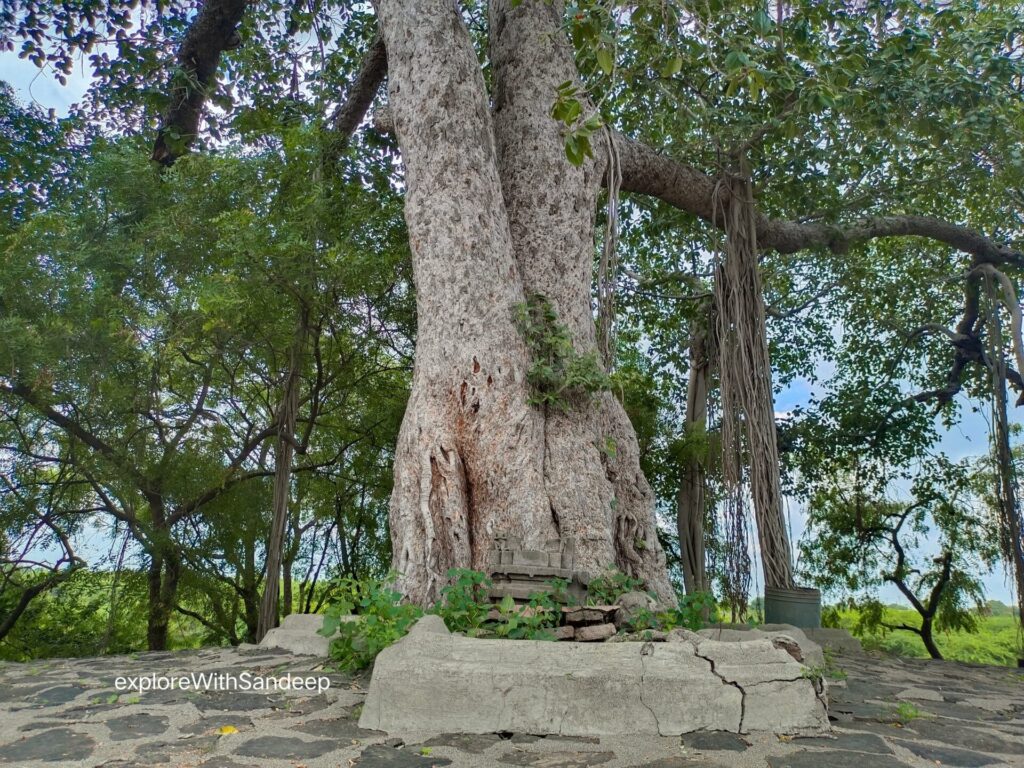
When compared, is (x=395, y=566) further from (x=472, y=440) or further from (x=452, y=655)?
(x=452, y=655)

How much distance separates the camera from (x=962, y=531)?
25.9 feet

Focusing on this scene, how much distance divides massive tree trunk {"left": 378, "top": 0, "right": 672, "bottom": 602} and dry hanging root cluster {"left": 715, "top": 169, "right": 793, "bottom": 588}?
1.02 metres

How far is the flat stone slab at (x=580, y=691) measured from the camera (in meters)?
2.39

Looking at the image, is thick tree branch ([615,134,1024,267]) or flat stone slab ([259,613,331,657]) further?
thick tree branch ([615,134,1024,267])

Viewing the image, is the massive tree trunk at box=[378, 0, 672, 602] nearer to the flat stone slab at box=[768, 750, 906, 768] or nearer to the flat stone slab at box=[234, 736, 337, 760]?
the flat stone slab at box=[234, 736, 337, 760]

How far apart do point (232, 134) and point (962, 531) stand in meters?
8.13


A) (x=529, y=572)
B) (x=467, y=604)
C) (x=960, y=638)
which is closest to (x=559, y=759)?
(x=467, y=604)

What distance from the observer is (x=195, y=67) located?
265 inches

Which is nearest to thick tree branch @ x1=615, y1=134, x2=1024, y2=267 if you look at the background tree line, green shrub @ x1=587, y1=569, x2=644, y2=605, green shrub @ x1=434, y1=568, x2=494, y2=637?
the background tree line

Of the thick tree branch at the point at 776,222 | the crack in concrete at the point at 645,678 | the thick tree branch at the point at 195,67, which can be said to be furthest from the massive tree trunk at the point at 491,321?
the thick tree branch at the point at 195,67

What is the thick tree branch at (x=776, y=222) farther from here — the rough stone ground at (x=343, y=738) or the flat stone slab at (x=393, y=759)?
the flat stone slab at (x=393, y=759)

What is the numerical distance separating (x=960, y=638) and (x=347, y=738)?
28.3ft

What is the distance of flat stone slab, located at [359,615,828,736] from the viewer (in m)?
2.39

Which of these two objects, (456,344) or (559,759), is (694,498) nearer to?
(456,344)
